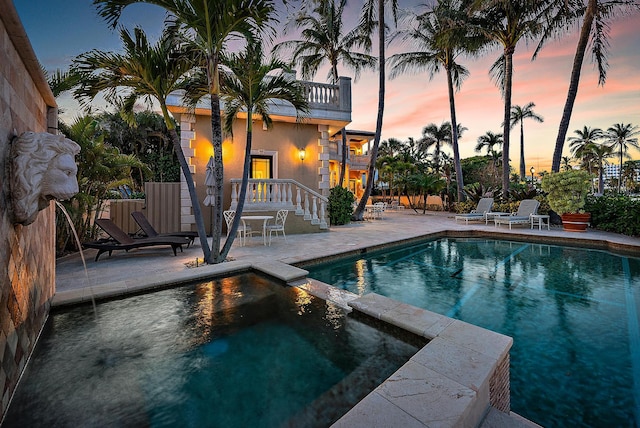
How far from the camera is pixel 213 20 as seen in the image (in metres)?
4.50

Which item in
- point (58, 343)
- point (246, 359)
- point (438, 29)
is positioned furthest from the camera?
point (438, 29)

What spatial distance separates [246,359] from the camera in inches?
90.7

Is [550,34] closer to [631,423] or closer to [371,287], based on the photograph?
[371,287]

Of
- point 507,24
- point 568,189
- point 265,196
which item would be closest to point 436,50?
point 507,24

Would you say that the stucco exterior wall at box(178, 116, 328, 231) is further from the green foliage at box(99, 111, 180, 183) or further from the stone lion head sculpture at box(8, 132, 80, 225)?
the green foliage at box(99, 111, 180, 183)

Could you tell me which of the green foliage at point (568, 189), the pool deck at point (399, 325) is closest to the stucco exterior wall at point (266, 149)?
the pool deck at point (399, 325)

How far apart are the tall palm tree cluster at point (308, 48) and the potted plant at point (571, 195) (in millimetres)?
2461

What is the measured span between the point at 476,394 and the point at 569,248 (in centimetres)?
871

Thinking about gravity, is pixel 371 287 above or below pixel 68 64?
below

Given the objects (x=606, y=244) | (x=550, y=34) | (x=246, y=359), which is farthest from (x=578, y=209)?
(x=246, y=359)

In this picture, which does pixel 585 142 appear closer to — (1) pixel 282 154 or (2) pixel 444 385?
(1) pixel 282 154

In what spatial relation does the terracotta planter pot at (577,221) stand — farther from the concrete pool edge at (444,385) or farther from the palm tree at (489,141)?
the palm tree at (489,141)

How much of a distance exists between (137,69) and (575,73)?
1455 centimetres

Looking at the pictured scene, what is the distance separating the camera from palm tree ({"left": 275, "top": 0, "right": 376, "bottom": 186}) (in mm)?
14125
